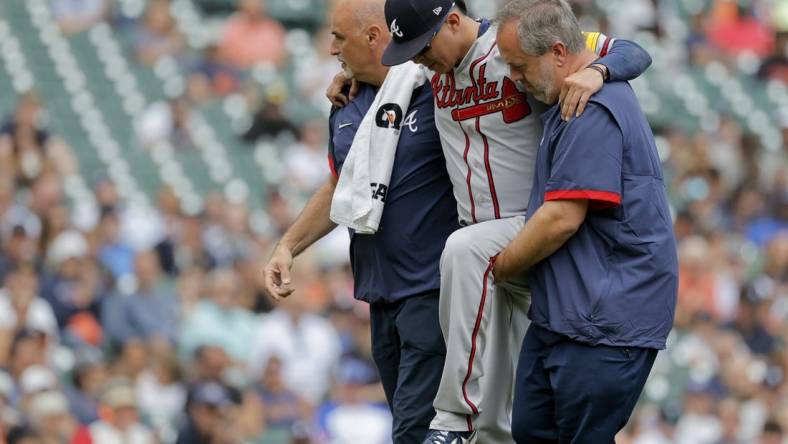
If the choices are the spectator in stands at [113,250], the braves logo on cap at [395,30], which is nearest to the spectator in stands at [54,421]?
the spectator in stands at [113,250]

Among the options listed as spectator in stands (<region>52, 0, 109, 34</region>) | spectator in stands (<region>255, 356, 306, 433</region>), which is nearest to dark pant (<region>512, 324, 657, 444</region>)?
spectator in stands (<region>255, 356, 306, 433</region>)

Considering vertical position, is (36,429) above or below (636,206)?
below

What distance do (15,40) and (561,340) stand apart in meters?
13.1

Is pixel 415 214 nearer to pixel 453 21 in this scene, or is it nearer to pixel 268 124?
pixel 453 21

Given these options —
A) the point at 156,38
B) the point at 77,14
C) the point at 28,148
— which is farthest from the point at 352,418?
the point at 77,14

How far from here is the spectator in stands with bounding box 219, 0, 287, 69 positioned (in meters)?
17.1

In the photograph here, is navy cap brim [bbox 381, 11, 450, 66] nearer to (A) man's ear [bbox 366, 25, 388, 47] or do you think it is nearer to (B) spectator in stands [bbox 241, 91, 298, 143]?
(A) man's ear [bbox 366, 25, 388, 47]

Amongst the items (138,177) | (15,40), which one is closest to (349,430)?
(138,177)

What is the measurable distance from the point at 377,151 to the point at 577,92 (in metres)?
0.93

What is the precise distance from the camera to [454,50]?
504 cm

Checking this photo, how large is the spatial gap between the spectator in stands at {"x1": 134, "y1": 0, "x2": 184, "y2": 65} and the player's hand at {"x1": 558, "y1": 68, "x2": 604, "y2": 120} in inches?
496

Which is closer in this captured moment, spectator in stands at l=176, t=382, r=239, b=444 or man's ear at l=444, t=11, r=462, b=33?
man's ear at l=444, t=11, r=462, b=33

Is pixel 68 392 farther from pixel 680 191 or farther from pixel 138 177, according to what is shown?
pixel 680 191

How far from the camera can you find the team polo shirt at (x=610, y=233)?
Answer: 4.75 metres
